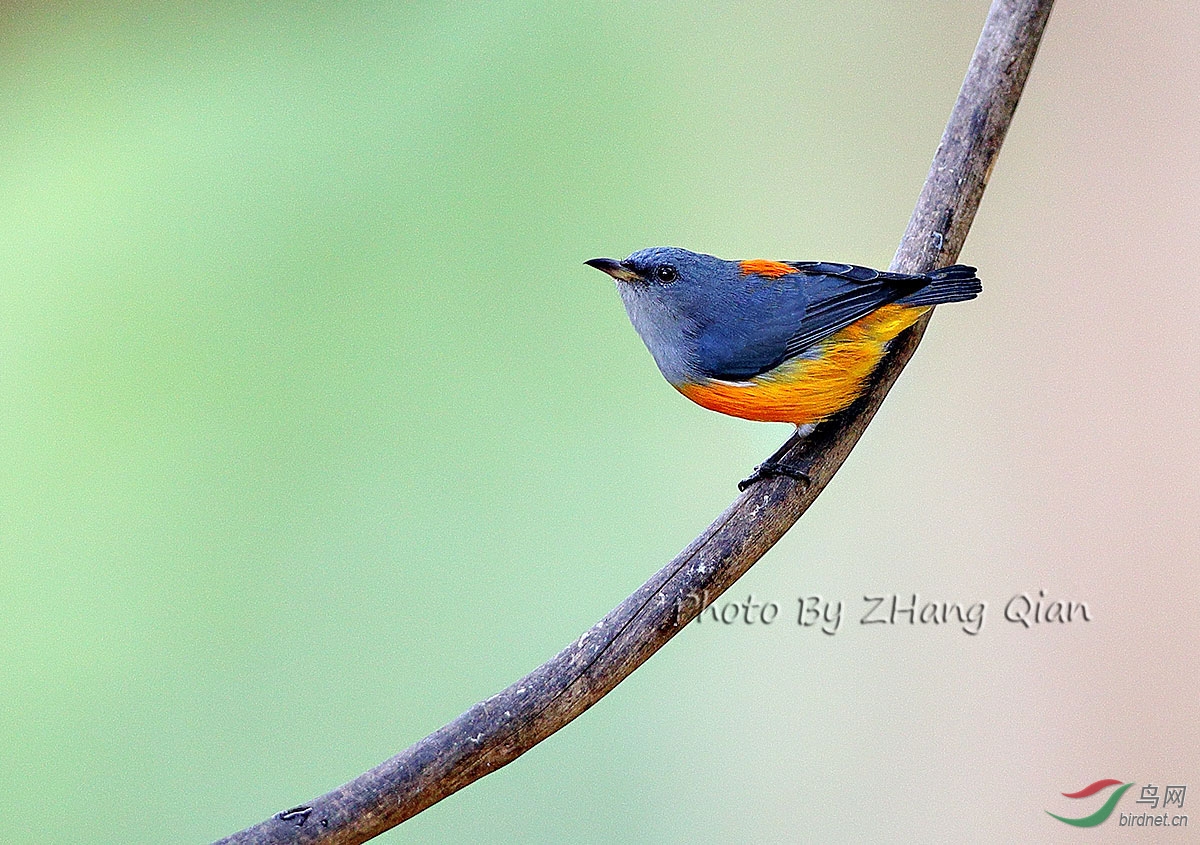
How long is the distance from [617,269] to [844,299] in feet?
1.21

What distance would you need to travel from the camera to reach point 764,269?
162 centimetres

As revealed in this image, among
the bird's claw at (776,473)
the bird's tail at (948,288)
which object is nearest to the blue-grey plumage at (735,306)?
the bird's tail at (948,288)

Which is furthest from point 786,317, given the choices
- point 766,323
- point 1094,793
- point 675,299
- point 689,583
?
point 1094,793

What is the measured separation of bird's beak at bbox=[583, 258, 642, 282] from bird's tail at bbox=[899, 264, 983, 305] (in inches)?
16.7

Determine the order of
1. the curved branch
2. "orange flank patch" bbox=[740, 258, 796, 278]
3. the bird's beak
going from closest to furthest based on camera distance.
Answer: the curved branch < the bird's beak < "orange flank patch" bbox=[740, 258, 796, 278]

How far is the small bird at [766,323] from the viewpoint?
1.52 meters

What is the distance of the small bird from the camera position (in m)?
1.52

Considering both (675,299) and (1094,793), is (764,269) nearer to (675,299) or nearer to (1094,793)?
(675,299)

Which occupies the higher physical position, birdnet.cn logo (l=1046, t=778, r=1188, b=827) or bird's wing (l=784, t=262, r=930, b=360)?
bird's wing (l=784, t=262, r=930, b=360)

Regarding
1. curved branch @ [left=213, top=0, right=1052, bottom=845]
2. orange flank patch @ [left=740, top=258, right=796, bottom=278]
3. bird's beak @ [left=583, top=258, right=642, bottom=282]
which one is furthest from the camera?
orange flank patch @ [left=740, top=258, right=796, bottom=278]

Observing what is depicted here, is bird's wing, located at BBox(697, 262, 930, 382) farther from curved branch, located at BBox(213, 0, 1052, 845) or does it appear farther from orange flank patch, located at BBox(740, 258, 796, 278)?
curved branch, located at BBox(213, 0, 1052, 845)

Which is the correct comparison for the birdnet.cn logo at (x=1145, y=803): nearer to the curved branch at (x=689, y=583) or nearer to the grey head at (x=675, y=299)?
the curved branch at (x=689, y=583)

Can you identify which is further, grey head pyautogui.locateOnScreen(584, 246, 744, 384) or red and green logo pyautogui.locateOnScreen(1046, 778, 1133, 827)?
red and green logo pyautogui.locateOnScreen(1046, 778, 1133, 827)

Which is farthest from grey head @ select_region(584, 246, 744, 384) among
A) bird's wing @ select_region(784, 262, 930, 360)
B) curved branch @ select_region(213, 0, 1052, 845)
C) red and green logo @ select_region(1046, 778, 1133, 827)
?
red and green logo @ select_region(1046, 778, 1133, 827)
